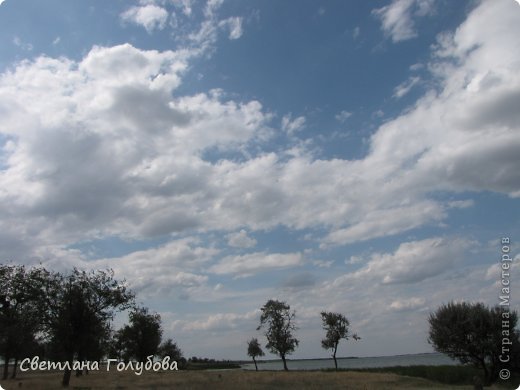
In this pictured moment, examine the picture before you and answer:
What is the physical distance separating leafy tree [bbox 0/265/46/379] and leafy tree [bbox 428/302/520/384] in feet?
141

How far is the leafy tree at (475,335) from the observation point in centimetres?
5028

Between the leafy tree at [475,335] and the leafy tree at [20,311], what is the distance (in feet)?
Answer: 141

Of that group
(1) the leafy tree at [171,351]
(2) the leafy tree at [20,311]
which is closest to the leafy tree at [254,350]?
(1) the leafy tree at [171,351]

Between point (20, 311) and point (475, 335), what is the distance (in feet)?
164

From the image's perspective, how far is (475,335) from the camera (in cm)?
5141

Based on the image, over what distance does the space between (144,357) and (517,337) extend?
64707 mm

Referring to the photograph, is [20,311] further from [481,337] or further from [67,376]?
[481,337]

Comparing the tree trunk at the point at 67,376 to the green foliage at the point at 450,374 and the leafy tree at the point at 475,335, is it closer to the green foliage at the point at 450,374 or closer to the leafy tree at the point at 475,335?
the leafy tree at the point at 475,335

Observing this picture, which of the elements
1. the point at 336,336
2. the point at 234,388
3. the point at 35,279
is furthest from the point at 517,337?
the point at 35,279

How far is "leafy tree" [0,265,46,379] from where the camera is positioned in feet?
161

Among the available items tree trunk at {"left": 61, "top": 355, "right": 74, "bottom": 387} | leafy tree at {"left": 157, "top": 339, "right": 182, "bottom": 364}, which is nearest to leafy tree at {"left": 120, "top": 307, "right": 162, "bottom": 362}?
leafy tree at {"left": 157, "top": 339, "right": 182, "bottom": 364}

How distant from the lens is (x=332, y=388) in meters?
40.7

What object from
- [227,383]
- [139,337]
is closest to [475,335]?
[227,383]

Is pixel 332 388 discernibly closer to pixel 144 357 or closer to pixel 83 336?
pixel 83 336
